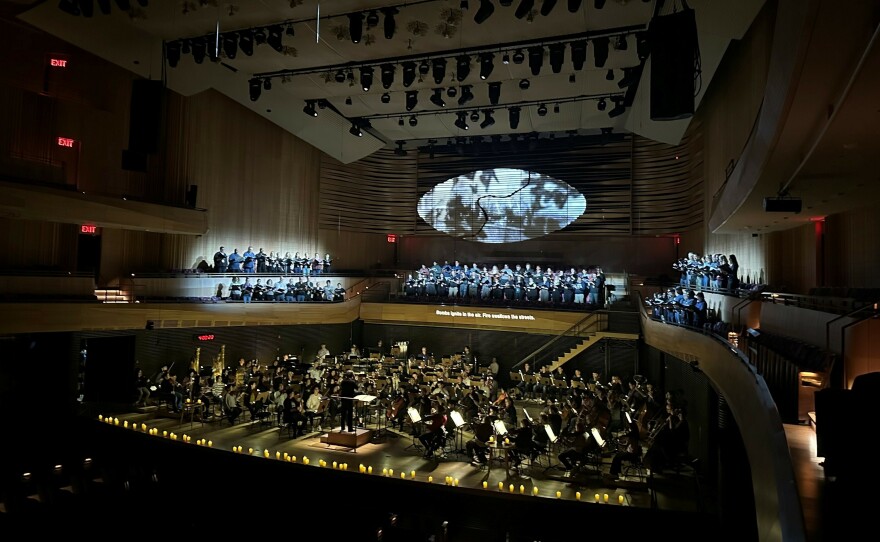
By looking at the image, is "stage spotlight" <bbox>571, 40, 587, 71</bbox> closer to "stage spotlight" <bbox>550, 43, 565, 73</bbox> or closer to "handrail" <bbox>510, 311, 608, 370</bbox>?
"stage spotlight" <bbox>550, 43, 565, 73</bbox>

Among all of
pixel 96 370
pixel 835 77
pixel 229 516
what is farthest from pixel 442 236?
pixel 835 77

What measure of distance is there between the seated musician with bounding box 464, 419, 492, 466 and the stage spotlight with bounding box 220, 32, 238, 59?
9.55 metres

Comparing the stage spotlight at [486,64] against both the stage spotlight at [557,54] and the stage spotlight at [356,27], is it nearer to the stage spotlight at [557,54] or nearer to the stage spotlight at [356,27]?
the stage spotlight at [557,54]

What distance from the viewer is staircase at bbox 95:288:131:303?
472 inches

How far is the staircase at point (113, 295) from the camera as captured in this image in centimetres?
1200

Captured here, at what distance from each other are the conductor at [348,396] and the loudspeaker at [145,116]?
18.2ft

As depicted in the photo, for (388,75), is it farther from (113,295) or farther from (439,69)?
(113,295)

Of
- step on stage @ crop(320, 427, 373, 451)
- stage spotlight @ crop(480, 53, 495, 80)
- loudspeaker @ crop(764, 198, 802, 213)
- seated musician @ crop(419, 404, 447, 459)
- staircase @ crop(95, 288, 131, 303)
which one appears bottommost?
step on stage @ crop(320, 427, 373, 451)

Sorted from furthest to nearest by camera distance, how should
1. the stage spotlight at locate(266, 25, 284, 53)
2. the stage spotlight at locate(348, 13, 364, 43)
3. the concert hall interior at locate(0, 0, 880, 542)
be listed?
the stage spotlight at locate(266, 25, 284, 53) → the stage spotlight at locate(348, 13, 364, 43) → the concert hall interior at locate(0, 0, 880, 542)

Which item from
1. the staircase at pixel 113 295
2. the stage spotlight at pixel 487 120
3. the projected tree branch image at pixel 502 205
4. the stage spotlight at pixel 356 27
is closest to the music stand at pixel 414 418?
Answer: the stage spotlight at pixel 356 27

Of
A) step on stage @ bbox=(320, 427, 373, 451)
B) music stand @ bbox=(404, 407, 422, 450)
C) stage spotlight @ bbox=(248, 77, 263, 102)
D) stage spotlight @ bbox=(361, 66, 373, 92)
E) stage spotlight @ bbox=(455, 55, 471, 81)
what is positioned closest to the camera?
music stand @ bbox=(404, 407, 422, 450)

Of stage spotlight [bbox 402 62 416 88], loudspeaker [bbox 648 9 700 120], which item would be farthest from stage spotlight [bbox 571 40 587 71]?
loudspeaker [bbox 648 9 700 120]

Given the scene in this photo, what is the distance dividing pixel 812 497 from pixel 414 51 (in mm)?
11496

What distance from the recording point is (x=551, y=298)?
15.4m
